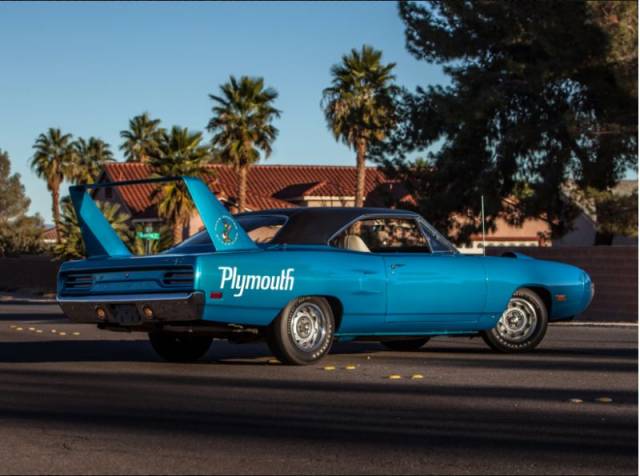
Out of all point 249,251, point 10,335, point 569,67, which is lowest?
point 10,335

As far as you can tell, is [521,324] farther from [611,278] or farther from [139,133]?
[139,133]

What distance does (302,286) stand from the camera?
1255 cm

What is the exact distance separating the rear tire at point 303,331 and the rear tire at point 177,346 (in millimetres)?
1494

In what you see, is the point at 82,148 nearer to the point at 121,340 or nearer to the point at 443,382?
the point at 121,340

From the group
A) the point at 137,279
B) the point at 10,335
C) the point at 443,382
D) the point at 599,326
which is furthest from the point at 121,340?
the point at 599,326

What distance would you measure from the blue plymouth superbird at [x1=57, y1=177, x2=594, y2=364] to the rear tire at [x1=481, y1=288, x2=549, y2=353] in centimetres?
1

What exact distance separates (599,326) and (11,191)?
12224cm

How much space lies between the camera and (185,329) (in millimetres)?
12398

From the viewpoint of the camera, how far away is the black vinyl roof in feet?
43.4

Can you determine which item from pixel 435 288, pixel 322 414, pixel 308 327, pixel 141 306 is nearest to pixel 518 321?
pixel 435 288

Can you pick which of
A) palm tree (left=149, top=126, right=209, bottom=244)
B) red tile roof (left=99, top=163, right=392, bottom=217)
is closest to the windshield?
palm tree (left=149, top=126, right=209, bottom=244)

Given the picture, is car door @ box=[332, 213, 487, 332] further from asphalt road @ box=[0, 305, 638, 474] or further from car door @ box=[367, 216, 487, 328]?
asphalt road @ box=[0, 305, 638, 474]

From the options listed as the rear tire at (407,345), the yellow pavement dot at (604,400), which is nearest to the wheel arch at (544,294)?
the rear tire at (407,345)

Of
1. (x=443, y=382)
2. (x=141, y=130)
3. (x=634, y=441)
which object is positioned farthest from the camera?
(x=141, y=130)
